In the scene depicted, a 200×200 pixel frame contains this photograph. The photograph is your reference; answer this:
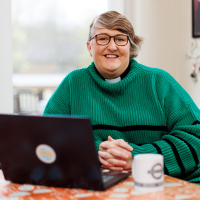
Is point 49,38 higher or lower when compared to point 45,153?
higher

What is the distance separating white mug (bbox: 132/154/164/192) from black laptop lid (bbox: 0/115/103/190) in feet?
0.32

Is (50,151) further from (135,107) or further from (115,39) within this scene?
(115,39)

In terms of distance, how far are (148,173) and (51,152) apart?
0.81ft

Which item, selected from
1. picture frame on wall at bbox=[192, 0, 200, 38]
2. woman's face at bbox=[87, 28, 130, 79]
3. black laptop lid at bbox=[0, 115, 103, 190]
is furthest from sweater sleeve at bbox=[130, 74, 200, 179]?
picture frame on wall at bbox=[192, 0, 200, 38]

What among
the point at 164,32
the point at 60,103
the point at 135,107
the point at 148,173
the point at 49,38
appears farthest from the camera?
the point at 49,38

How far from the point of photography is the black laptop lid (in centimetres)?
69

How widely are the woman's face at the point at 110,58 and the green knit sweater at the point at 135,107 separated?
0.05 m

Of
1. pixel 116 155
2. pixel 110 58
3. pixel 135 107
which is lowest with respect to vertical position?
pixel 116 155

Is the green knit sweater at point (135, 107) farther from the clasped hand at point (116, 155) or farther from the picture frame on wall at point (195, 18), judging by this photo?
the picture frame on wall at point (195, 18)

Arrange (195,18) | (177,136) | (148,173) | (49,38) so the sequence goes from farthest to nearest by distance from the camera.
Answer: (49,38) → (195,18) → (177,136) → (148,173)

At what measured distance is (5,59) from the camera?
84.2 inches

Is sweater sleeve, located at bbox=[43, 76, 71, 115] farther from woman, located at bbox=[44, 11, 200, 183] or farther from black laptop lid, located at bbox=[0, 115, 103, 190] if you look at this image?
black laptop lid, located at bbox=[0, 115, 103, 190]

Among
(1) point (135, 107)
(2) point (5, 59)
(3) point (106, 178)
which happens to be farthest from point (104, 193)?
(2) point (5, 59)

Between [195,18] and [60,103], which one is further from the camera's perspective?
[195,18]
